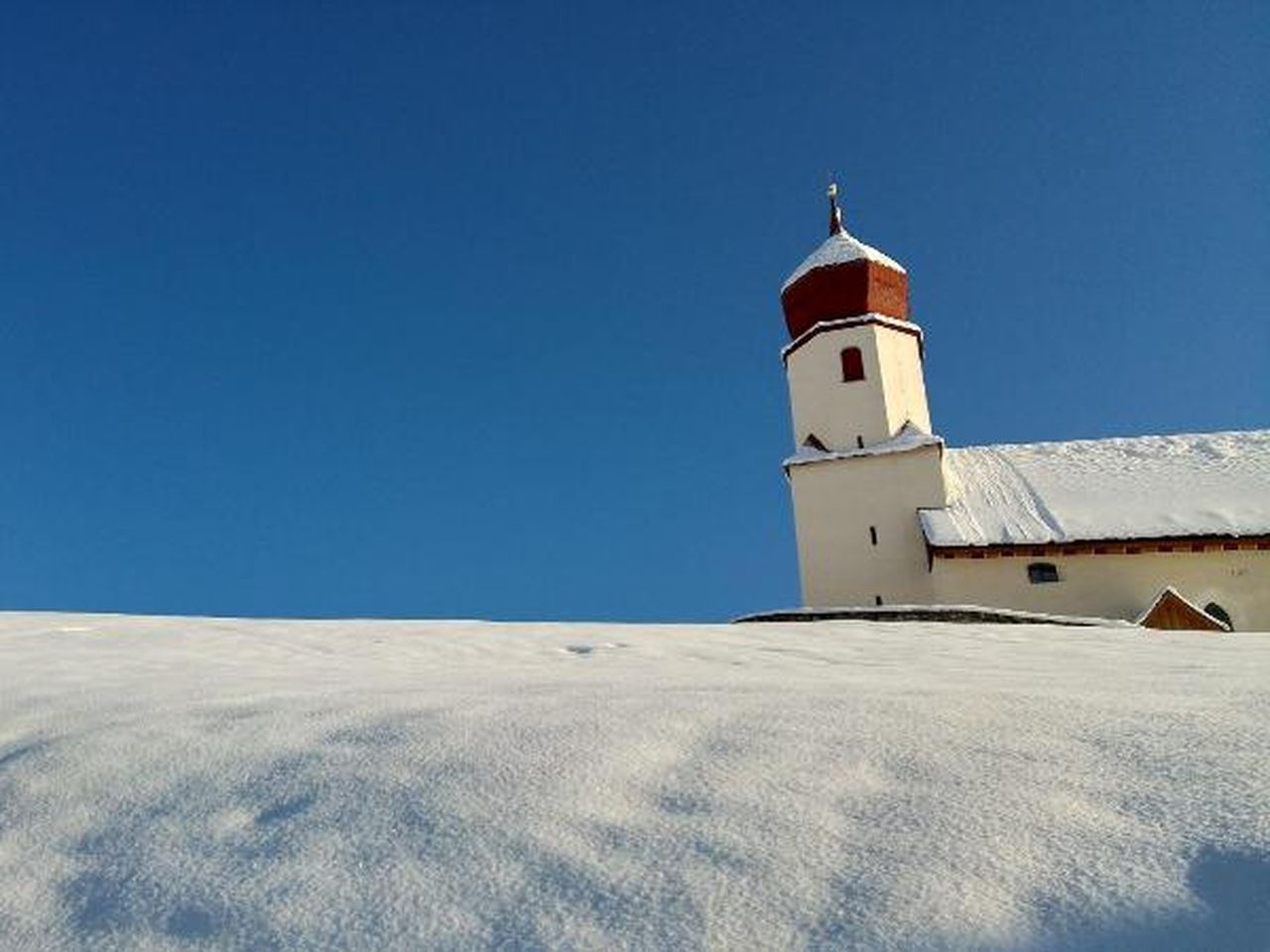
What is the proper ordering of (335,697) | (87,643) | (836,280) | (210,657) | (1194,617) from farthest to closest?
(836,280)
(1194,617)
(87,643)
(210,657)
(335,697)

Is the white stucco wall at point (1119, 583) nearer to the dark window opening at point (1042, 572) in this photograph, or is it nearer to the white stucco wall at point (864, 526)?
the dark window opening at point (1042, 572)

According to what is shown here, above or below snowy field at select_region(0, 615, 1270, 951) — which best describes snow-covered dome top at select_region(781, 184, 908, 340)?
above

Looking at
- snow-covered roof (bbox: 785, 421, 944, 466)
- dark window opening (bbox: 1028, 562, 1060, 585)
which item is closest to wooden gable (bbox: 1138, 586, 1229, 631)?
dark window opening (bbox: 1028, 562, 1060, 585)

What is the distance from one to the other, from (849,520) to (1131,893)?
20.8m

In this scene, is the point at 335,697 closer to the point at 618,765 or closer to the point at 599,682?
the point at 599,682

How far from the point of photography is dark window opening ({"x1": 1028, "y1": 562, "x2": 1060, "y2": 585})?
1930 centimetres

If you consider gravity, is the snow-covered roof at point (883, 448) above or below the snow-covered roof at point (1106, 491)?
above

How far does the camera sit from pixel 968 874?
5.12 feet

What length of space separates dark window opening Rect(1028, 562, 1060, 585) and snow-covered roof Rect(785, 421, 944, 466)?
386 centimetres

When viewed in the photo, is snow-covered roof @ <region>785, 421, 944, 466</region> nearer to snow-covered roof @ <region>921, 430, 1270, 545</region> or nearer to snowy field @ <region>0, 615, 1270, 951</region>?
snow-covered roof @ <region>921, 430, 1270, 545</region>

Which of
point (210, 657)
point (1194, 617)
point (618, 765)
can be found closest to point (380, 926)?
point (618, 765)

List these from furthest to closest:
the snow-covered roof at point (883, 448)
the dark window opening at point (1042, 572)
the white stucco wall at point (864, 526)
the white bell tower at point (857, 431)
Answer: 1. the snow-covered roof at point (883, 448)
2. the white bell tower at point (857, 431)
3. the white stucco wall at point (864, 526)
4. the dark window opening at point (1042, 572)

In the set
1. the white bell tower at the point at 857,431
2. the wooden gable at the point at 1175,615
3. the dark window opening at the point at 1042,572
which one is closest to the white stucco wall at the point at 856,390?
the white bell tower at the point at 857,431

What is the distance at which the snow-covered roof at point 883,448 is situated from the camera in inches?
853
